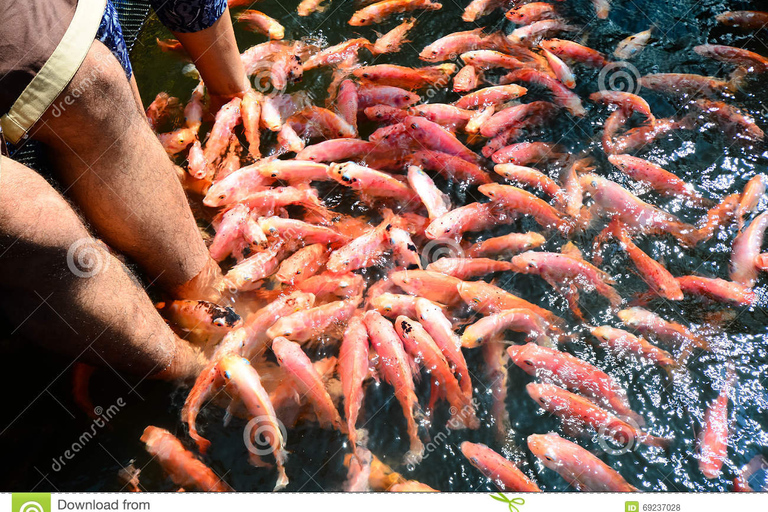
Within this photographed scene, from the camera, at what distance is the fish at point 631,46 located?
14.5 ft

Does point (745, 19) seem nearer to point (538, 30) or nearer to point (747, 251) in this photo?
point (538, 30)

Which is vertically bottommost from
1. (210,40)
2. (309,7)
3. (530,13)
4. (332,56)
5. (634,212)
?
(634,212)

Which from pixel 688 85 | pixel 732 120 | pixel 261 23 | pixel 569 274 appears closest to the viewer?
pixel 569 274

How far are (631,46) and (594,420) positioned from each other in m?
3.08

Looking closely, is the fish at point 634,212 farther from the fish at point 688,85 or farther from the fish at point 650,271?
the fish at point 688,85

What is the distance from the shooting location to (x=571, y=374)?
281cm

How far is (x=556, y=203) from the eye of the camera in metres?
3.54

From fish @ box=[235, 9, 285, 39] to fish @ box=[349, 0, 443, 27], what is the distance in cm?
60

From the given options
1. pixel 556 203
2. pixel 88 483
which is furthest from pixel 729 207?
pixel 88 483

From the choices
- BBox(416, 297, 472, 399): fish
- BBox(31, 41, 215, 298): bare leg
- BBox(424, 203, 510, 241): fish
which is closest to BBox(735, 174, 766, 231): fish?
BBox(424, 203, 510, 241): fish

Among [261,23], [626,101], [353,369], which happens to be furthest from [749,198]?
[261,23]

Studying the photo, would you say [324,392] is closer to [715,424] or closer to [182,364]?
[182,364]

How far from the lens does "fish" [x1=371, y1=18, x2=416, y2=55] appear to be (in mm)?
4559
